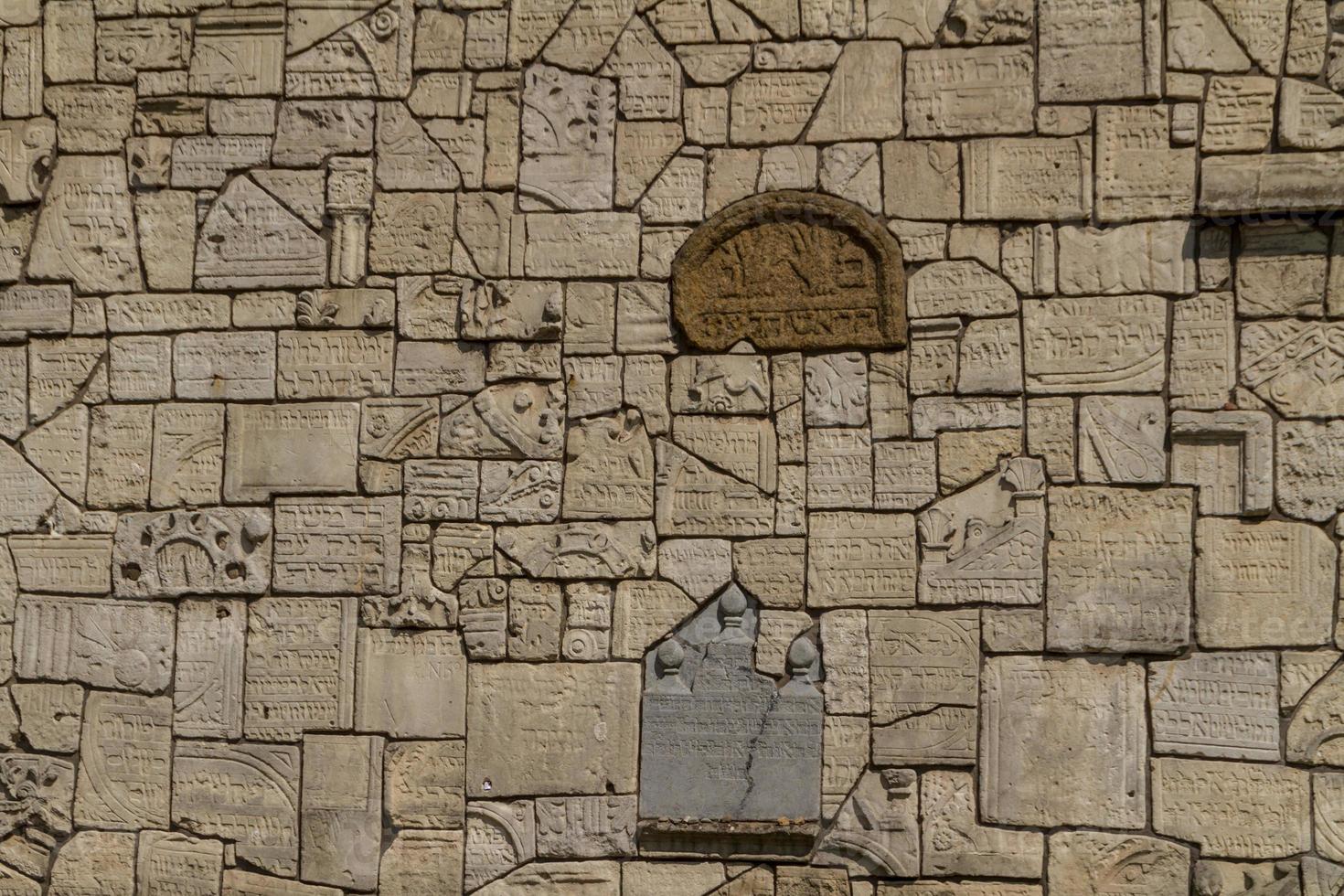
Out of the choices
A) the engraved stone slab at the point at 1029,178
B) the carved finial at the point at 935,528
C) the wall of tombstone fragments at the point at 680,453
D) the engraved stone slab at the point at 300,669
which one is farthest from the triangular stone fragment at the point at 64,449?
the engraved stone slab at the point at 1029,178

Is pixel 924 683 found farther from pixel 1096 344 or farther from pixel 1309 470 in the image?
pixel 1309 470

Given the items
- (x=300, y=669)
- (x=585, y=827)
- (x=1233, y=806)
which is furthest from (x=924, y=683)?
(x=300, y=669)

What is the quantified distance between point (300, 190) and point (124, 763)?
7.32 feet

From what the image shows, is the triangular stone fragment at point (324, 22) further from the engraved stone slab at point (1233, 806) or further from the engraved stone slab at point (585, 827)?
the engraved stone slab at point (1233, 806)

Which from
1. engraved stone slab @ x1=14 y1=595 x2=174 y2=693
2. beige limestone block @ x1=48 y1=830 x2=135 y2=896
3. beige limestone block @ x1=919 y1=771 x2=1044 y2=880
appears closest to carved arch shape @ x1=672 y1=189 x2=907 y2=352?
beige limestone block @ x1=919 y1=771 x2=1044 y2=880

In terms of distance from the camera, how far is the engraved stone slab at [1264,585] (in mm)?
5281

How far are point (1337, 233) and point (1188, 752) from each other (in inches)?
74.8

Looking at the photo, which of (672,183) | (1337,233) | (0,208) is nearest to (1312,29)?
(1337,233)

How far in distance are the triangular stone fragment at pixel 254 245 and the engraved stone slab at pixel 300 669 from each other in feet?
4.02

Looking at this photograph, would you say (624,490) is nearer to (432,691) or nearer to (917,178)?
(432,691)

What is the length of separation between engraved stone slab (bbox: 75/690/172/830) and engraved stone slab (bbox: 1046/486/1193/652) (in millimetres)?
3243

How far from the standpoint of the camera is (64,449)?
5.85 metres

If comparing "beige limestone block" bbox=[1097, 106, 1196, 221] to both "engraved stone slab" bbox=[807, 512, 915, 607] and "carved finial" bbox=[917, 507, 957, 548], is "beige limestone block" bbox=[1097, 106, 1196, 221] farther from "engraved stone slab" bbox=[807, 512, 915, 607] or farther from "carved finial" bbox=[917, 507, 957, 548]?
"engraved stone slab" bbox=[807, 512, 915, 607]

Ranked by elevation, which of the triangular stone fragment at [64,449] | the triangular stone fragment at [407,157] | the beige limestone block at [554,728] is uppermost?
the triangular stone fragment at [407,157]
